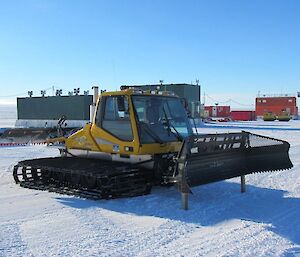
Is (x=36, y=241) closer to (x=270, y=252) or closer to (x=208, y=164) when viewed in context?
(x=270, y=252)

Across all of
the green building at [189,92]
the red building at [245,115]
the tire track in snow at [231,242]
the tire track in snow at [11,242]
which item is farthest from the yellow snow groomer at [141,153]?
the red building at [245,115]

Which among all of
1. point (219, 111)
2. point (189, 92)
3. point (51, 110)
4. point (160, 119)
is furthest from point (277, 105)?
point (160, 119)

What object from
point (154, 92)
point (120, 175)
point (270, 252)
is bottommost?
point (270, 252)

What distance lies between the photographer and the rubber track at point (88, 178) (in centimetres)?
727

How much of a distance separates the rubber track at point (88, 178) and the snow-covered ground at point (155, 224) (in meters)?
0.18

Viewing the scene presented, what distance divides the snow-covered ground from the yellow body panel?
0.84 metres

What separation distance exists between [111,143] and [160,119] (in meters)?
1.04

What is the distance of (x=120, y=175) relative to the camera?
290 inches

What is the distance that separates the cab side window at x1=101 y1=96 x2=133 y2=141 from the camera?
783 centimetres

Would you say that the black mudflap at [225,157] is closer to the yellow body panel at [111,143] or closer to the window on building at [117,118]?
the yellow body panel at [111,143]

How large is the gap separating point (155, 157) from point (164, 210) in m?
1.31

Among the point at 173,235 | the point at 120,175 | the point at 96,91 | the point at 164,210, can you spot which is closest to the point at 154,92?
the point at 96,91

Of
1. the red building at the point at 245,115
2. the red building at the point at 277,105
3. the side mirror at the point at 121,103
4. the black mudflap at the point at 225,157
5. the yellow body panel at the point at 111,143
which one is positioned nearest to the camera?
the black mudflap at the point at 225,157

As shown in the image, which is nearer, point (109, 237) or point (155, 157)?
point (109, 237)
